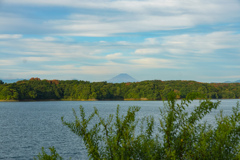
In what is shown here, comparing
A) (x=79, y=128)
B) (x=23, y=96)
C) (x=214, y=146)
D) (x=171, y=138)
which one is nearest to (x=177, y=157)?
(x=171, y=138)

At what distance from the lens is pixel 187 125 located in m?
10.5

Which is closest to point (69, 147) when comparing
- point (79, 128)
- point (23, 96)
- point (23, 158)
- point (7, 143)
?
point (23, 158)

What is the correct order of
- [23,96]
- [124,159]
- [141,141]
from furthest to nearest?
[23,96] → [141,141] → [124,159]

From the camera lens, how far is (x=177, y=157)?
10.5 meters

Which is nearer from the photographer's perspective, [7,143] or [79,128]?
[79,128]

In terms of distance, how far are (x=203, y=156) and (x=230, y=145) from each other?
1.18m

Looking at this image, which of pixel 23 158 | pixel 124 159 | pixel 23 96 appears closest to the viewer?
pixel 124 159

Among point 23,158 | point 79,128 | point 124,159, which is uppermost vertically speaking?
point 79,128

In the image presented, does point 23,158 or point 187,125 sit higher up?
point 187,125

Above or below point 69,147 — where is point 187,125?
above

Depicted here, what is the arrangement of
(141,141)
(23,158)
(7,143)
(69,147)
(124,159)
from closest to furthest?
(124,159), (141,141), (23,158), (69,147), (7,143)

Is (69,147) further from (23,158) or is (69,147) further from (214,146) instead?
(214,146)

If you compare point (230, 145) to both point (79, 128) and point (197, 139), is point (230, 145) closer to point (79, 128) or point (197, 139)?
point (197, 139)

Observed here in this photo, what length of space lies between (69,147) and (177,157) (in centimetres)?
2836
